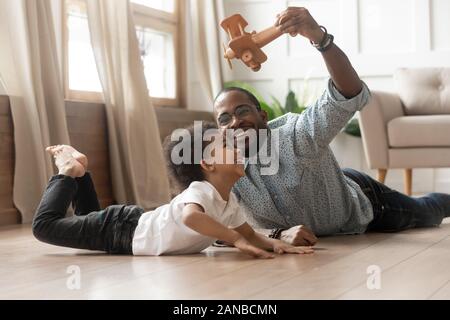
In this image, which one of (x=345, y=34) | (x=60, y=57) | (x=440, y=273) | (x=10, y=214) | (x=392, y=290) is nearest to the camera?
(x=392, y=290)

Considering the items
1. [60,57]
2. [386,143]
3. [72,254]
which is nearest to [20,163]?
[60,57]

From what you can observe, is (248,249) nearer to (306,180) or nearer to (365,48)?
(306,180)

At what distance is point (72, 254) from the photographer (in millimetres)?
2346

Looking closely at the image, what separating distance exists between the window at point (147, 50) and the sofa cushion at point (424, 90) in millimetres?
1598

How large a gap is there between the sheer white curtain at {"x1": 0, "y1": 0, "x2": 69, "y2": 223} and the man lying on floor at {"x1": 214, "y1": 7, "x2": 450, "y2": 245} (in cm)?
154

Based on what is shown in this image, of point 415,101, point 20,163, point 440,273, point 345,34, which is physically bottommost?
point 440,273

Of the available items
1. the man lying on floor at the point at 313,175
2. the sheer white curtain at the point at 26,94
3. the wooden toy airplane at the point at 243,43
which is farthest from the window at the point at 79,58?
the wooden toy airplane at the point at 243,43

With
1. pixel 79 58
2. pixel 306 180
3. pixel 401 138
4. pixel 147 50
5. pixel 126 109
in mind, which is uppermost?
pixel 147 50

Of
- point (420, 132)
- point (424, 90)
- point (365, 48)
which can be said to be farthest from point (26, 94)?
point (365, 48)

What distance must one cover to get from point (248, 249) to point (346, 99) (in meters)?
0.58

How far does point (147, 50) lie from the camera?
538 centimetres
